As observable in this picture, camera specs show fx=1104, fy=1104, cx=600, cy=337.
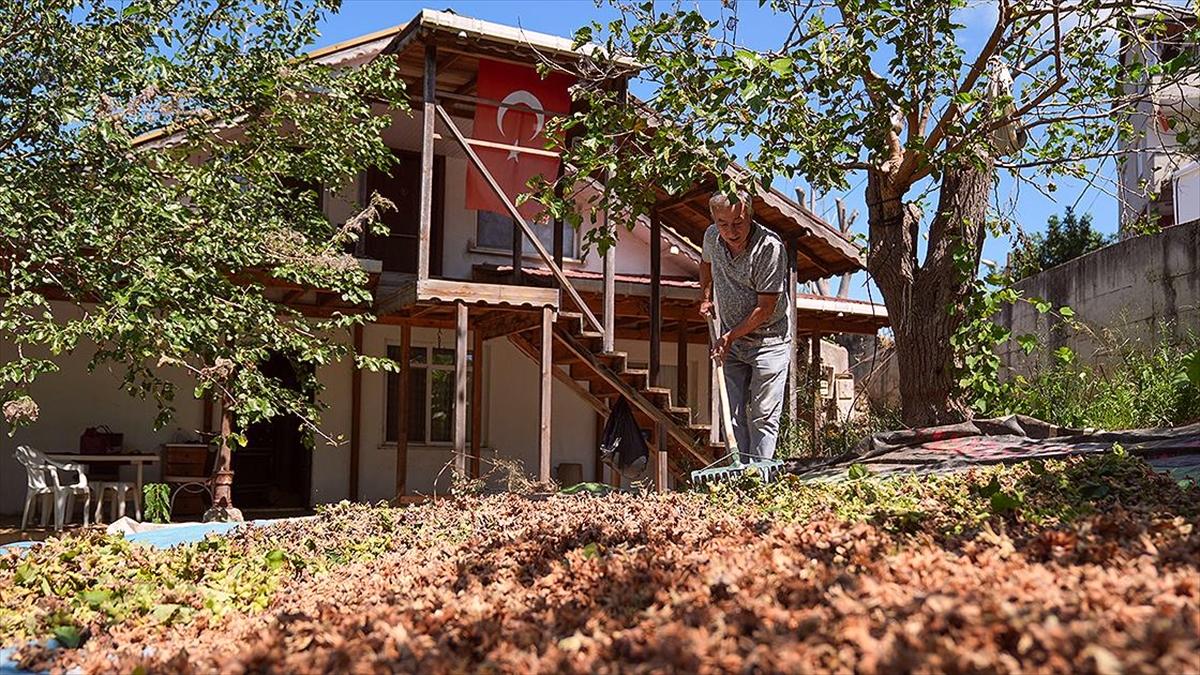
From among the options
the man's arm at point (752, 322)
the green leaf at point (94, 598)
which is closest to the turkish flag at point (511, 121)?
the man's arm at point (752, 322)

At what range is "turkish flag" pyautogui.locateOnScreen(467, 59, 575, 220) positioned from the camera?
33.9ft

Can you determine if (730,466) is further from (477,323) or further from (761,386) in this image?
(477,323)

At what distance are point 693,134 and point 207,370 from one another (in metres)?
3.51

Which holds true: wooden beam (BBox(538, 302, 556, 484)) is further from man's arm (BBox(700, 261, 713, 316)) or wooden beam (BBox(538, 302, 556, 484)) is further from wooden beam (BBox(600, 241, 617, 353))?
man's arm (BBox(700, 261, 713, 316))

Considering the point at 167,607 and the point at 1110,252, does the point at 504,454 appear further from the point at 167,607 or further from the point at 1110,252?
the point at 167,607

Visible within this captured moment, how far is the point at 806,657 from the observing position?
6.84 ft

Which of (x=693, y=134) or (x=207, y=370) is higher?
(x=693, y=134)

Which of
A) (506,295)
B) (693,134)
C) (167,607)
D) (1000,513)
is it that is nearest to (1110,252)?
(506,295)

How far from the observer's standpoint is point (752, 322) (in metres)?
6.03

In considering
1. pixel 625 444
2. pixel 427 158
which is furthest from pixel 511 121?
pixel 625 444

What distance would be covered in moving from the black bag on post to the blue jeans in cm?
351

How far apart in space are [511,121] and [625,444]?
3.25 meters

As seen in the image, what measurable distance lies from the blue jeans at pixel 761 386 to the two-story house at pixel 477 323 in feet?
9.81

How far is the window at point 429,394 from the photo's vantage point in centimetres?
1362
